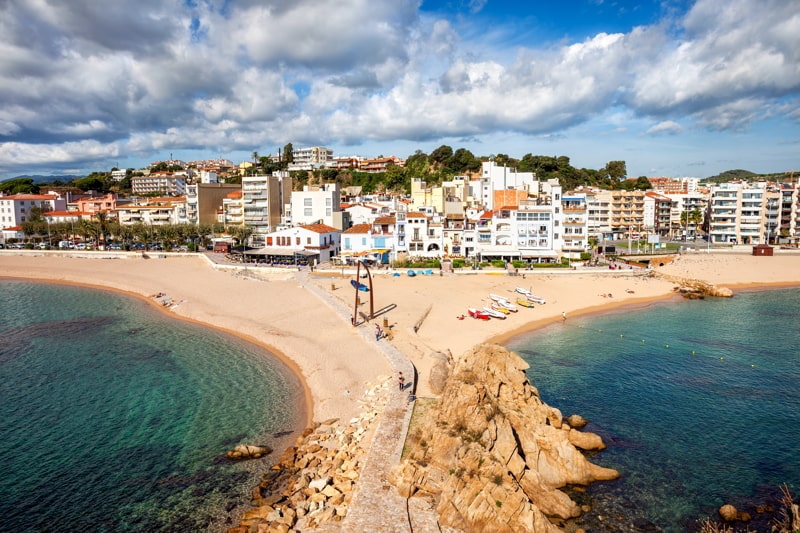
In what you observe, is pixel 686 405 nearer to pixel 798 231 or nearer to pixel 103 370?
pixel 103 370

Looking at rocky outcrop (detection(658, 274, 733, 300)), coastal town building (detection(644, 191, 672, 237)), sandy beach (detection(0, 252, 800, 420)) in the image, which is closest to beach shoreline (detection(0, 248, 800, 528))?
sandy beach (detection(0, 252, 800, 420))

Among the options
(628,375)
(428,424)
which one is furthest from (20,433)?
(628,375)

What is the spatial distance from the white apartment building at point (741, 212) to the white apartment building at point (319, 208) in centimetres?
6674

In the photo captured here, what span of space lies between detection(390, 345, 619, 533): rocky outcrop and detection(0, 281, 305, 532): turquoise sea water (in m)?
7.21

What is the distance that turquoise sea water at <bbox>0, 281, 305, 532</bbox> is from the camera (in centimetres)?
1811

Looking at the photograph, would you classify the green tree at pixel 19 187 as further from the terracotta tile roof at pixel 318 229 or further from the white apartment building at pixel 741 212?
the white apartment building at pixel 741 212

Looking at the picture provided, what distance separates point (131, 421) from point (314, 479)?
39.5 feet

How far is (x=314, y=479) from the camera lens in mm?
18250

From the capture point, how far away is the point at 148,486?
1925 centimetres

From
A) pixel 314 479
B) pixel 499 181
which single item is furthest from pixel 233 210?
pixel 314 479

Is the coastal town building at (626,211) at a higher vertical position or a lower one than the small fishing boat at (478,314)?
higher

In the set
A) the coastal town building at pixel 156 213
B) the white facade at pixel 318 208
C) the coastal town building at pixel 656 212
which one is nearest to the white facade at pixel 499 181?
the coastal town building at pixel 656 212

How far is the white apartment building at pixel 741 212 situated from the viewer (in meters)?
87.6

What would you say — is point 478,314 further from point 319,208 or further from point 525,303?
point 319,208
